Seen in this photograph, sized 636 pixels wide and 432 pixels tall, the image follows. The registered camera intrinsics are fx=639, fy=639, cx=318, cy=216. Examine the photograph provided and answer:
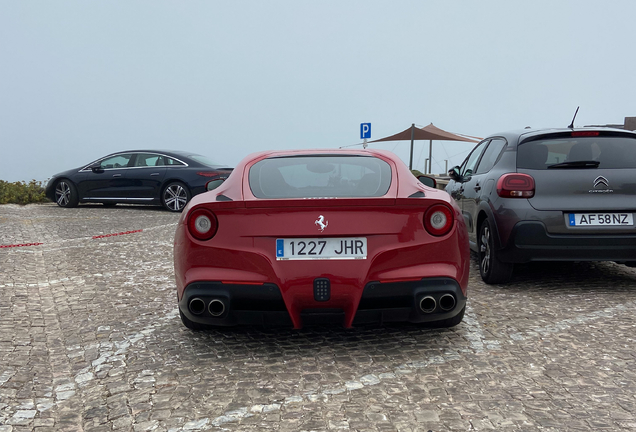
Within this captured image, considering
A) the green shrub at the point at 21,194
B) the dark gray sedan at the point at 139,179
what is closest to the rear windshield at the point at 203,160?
the dark gray sedan at the point at 139,179

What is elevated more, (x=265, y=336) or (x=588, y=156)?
(x=588, y=156)

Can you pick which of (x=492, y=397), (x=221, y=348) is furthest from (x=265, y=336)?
(x=492, y=397)

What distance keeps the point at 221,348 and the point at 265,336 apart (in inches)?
14.5

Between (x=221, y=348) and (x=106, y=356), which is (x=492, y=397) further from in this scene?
(x=106, y=356)

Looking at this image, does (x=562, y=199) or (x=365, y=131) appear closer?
(x=562, y=199)

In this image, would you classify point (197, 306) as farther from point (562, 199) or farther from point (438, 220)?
point (562, 199)

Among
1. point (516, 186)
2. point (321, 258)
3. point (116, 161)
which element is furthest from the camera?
point (116, 161)

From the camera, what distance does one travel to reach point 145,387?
3.36 meters

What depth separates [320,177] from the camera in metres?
4.20

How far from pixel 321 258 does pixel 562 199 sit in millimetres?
2852

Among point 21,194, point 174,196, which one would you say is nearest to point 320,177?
point 174,196

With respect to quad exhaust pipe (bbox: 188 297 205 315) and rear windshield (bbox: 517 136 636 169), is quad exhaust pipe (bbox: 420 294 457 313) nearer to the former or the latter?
quad exhaust pipe (bbox: 188 297 205 315)

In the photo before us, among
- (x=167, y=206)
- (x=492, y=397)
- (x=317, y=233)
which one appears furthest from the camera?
(x=167, y=206)

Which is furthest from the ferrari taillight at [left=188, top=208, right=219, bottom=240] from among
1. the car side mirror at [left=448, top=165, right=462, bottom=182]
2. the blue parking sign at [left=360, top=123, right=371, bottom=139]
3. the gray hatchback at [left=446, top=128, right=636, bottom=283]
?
the blue parking sign at [left=360, top=123, right=371, bottom=139]
